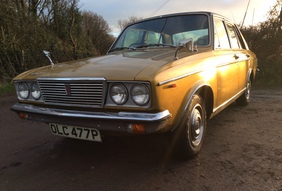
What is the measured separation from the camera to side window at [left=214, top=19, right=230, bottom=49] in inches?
157

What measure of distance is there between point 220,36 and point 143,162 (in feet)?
7.59

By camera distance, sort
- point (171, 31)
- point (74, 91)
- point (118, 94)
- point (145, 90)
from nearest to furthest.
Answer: point (145, 90), point (118, 94), point (74, 91), point (171, 31)

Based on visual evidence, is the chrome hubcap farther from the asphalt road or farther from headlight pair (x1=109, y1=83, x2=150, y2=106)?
headlight pair (x1=109, y1=83, x2=150, y2=106)

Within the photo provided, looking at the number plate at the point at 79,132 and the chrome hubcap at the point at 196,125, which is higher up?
the number plate at the point at 79,132

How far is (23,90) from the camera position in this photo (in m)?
3.31

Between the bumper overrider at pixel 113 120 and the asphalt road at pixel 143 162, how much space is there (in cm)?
56

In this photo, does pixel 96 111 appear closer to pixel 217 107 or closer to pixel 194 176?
pixel 194 176

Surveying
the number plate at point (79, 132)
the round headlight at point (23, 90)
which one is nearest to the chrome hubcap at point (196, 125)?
the number plate at point (79, 132)

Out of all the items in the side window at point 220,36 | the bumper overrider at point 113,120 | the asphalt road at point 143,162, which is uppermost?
the side window at point 220,36

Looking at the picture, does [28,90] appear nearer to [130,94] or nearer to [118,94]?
[118,94]

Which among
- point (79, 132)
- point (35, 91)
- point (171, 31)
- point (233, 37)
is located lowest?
point (79, 132)

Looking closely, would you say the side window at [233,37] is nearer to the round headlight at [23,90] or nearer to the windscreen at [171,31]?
the windscreen at [171,31]

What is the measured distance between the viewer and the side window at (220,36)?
3982mm

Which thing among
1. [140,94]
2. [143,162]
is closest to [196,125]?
[143,162]
